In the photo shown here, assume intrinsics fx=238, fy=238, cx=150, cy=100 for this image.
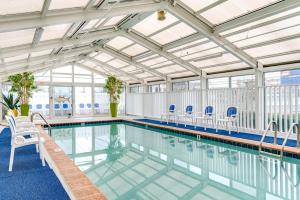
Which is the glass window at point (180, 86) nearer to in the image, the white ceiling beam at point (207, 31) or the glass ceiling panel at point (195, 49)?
the glass ceiling panel at point (195, 49)

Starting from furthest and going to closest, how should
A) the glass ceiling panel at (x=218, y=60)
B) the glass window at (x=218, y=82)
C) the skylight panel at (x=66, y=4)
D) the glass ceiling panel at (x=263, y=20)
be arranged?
the glass window at (x=218, y=82)
the glass ceiling panel at (x=218, y=60)
the glass ceiling panel at (x=263, y=20)
the skylight panel at (x=66, y=4)

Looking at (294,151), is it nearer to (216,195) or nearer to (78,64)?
(216,195)

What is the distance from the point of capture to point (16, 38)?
558cm

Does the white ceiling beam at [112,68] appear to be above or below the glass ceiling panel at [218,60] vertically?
above

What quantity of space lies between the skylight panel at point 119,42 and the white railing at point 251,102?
147 inches

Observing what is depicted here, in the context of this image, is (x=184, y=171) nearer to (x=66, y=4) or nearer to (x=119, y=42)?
(x=66, y=4)

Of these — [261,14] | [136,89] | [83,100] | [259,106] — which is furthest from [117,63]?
[261,14]

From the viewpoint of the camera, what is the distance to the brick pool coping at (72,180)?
2912 millimetres

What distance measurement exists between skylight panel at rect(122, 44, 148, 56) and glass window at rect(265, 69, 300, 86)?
508 cm

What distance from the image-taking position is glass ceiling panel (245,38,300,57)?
21.9ft

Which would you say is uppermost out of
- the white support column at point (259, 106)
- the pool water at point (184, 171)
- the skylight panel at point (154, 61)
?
the skylight panel at point (154, 61)

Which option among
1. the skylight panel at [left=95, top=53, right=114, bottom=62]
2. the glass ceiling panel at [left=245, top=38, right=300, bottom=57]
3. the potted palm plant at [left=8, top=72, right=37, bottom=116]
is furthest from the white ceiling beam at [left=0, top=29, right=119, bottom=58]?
the glass ceiling panel at [left=245, top=38, right=300, bottom=57]

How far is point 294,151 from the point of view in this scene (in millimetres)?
5328

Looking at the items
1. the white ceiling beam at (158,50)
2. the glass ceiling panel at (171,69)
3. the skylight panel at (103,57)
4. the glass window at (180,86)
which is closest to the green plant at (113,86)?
the skylight panel at (103,57)
